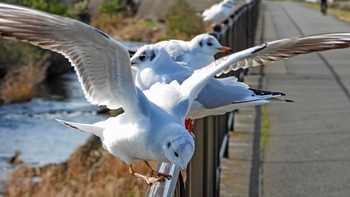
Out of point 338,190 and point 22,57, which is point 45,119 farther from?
point 338,190

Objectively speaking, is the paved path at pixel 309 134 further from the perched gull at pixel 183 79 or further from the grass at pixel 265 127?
the perched gull at pixel 183 79

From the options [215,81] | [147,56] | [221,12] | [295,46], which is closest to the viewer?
[295,46]

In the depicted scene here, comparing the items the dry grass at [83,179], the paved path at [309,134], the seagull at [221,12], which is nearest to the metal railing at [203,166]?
the paved path at [309,134]

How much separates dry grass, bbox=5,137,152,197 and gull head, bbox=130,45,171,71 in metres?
2.66

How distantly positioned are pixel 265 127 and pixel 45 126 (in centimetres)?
1035

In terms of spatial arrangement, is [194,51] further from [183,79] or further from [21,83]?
[21,83]

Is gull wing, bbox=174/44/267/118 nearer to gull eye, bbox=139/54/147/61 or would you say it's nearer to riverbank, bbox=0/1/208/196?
gull eye, bbox=139/54/147/61

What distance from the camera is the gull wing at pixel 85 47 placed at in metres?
4.58

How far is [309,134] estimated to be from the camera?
356 inches

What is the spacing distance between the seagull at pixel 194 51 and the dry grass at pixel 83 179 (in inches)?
72.5

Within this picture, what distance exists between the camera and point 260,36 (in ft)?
76.3

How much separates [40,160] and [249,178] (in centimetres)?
843

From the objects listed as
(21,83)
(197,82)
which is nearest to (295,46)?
(197,82)


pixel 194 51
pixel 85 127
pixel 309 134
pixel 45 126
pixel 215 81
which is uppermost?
pixel 85 127
